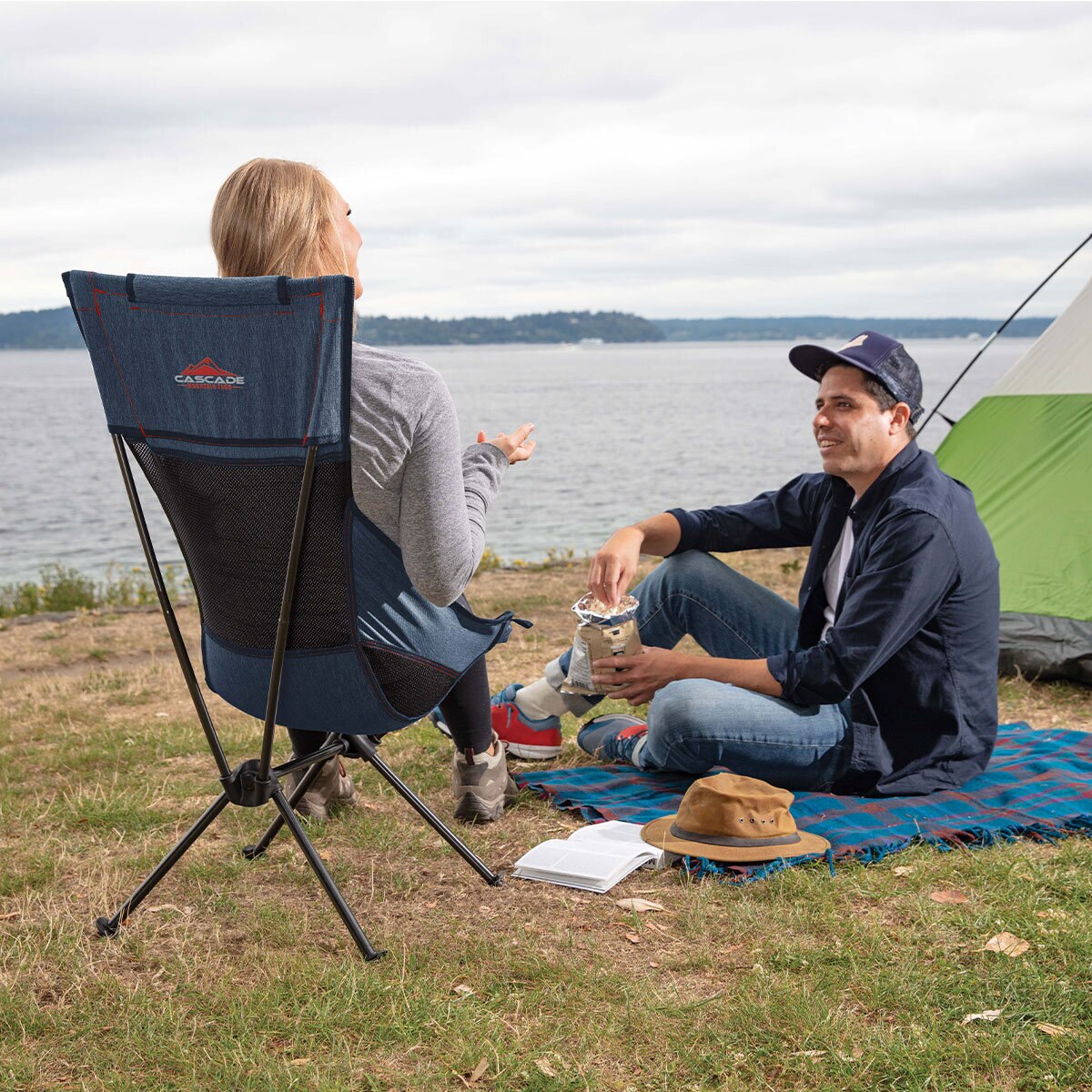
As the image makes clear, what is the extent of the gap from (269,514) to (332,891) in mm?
910

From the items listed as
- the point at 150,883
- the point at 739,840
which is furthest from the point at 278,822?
the point at 739,840

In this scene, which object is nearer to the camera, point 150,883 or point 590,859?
point 150,883

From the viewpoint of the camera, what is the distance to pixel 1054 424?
565cm

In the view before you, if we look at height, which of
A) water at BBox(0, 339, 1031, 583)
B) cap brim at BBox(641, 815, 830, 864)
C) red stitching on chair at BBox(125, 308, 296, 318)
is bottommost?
water at BBox(0, 339, 1031, 583)

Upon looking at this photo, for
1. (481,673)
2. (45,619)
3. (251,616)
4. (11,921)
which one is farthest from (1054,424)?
(45,619)

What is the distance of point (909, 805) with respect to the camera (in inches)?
142

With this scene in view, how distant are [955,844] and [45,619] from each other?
6.57 meters

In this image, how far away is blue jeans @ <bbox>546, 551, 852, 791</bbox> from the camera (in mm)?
3562

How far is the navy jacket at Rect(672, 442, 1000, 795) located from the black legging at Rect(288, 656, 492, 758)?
86cm

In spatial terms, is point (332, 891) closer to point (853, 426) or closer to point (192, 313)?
point (192, 313)

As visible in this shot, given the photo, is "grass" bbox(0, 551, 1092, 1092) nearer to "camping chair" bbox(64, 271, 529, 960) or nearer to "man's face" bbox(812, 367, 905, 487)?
"camping chair" bbox(64, 271, 529, 960)

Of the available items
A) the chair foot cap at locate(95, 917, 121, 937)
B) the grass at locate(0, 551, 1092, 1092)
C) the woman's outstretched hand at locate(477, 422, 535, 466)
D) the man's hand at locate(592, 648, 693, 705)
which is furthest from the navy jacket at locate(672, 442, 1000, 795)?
the chair foot cap at locate(95, 917, 121, 937)

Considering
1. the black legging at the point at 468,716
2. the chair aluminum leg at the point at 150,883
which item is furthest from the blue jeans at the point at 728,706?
the chair aluminum leg at the point at 150,883

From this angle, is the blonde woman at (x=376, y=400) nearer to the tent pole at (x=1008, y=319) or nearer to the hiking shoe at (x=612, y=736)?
the hiking shoe at (x=612, y=736)
